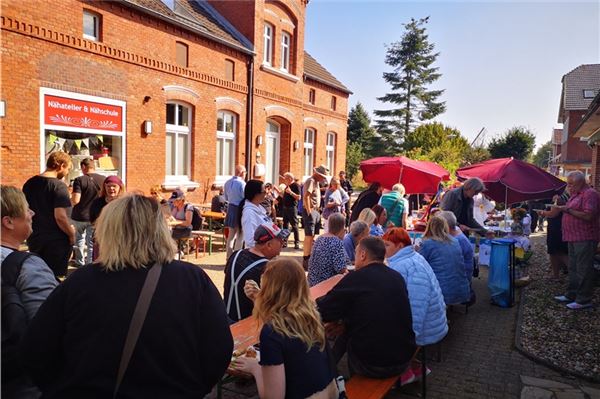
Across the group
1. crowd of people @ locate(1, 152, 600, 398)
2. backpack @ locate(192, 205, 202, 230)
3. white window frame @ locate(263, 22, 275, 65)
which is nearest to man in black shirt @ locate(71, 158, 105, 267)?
backpack @ locate(192, 205, 202, 230)

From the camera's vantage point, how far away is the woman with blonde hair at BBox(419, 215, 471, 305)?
5.57 meters

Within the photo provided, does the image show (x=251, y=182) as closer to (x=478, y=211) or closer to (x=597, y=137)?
(x=478, y=211)

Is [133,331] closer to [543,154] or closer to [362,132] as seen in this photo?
[362,132]

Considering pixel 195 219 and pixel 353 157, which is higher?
pixel 353 157

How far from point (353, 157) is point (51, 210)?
37.7 metres

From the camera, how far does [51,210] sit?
5.23m

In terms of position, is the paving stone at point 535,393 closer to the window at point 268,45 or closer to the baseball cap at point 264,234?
the baseball cap at point 264,234

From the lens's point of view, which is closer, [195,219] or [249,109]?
[195,219]

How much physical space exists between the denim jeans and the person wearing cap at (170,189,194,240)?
143cm

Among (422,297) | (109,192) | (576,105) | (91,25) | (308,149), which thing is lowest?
(422,297)

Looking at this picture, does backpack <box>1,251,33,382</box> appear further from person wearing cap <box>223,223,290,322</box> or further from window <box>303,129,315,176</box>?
window <box>303,129,315,176</box>

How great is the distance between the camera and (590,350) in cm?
531

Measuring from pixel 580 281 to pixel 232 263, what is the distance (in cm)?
555

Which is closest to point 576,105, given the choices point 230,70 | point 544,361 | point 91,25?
point 230,70
